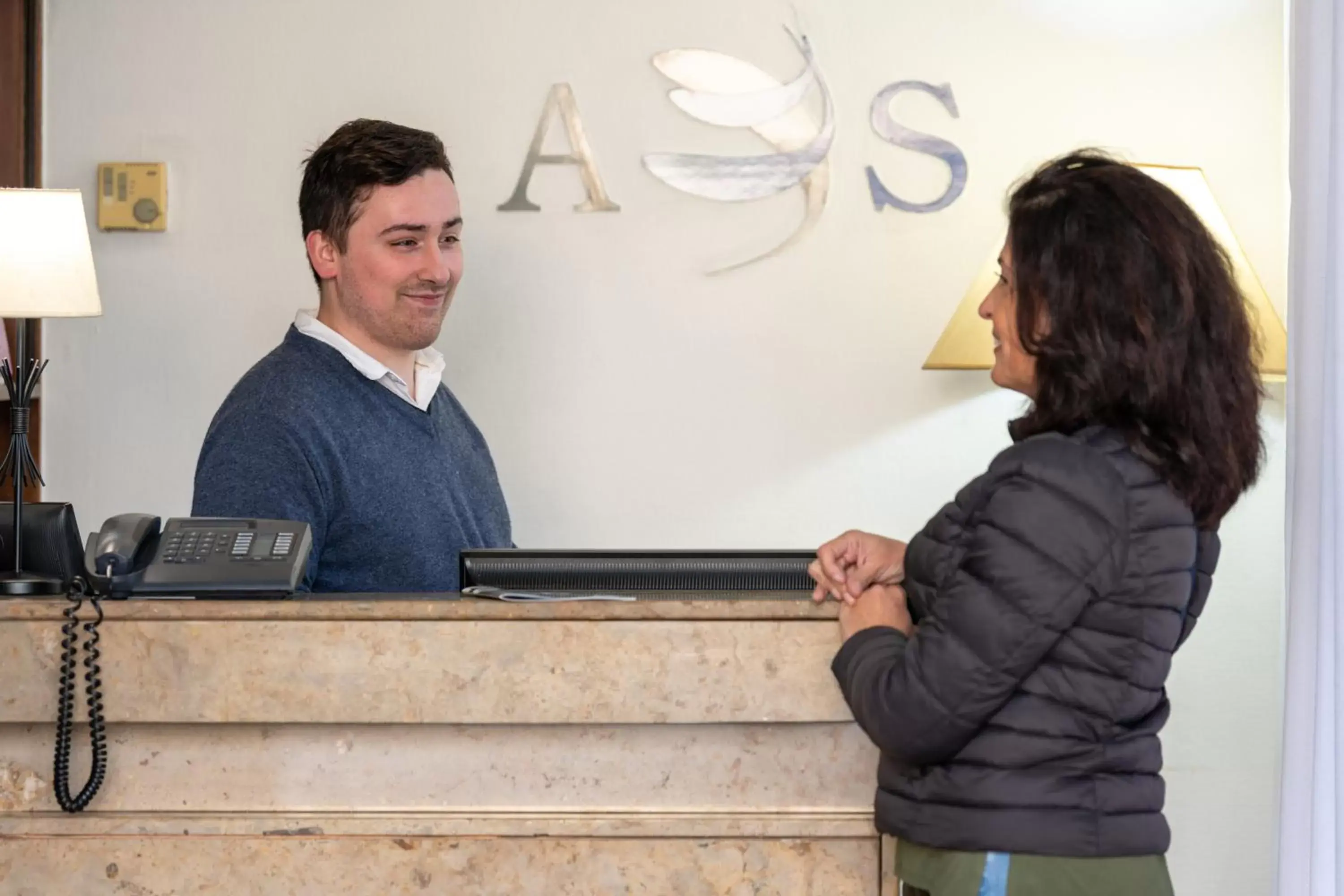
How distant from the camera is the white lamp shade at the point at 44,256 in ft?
8.52

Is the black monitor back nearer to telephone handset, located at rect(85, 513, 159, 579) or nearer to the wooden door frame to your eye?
telephone handset, located at rect(85, 513, 159, 579)

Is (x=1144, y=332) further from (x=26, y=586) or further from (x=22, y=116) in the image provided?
(x=22, y=116)

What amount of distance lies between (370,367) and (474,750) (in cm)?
98

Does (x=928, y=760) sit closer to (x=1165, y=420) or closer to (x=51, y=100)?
(x=1165, y=420)

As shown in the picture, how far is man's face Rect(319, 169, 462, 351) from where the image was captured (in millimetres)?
2494

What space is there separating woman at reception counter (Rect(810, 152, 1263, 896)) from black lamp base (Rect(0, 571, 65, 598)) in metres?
0.96

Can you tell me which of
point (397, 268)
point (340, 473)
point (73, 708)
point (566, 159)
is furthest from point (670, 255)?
point (73, 708)

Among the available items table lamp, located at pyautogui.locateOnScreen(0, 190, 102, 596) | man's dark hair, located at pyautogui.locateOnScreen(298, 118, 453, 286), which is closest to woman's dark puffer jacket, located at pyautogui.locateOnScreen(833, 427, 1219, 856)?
man's dark hair, located at pyautogui.locateOnScreen(298, 118, 453, 286)

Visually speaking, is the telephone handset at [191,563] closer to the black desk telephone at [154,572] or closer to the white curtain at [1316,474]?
the black desk telephone at [154,572]

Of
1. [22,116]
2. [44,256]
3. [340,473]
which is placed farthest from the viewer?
[22,116]

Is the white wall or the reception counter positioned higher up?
the white wall

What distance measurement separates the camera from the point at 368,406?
242cm

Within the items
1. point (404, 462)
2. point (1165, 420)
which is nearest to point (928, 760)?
point (1165, 420)

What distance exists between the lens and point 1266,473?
3.20 meters
